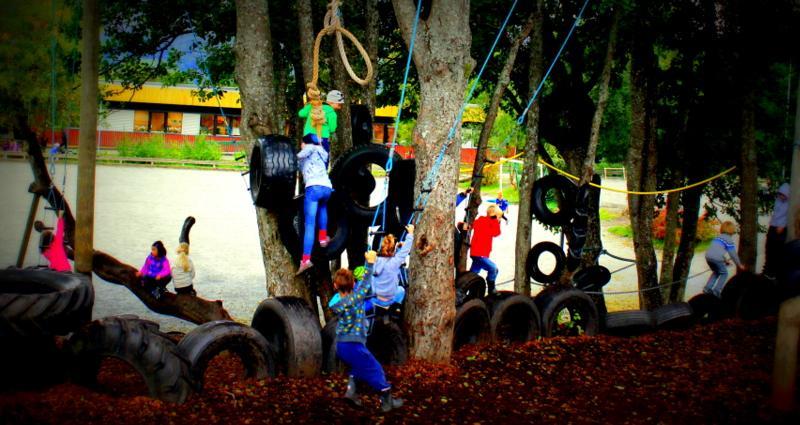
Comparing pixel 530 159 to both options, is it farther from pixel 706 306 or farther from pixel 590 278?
pixel 706 306

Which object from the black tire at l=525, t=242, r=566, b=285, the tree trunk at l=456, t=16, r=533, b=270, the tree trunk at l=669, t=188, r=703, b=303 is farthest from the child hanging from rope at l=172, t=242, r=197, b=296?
the tree trunk at l=669, t=188, r=703, b=303

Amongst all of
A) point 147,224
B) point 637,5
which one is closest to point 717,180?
point 637,5

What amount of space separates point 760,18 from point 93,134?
10751mm

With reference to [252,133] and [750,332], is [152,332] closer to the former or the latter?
[252,133]

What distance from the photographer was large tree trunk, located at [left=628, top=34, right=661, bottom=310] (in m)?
11.9

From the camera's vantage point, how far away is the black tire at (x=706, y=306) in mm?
10477

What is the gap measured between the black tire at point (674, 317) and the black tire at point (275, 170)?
222 inches

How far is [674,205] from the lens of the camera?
41.8 ft

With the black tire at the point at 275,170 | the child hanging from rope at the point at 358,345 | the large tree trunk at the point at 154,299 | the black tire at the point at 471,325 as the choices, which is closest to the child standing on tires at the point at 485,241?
the black tire at the point at 471,325

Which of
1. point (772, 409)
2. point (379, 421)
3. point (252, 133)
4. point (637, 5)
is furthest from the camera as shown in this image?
point (637, 5)

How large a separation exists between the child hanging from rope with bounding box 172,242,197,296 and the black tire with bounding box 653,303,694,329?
6.71m

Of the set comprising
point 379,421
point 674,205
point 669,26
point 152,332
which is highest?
point 669,26

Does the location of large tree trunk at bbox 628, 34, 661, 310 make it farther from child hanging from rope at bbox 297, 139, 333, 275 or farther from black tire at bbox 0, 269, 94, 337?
black tire at bbox 0, 269, 94, 337

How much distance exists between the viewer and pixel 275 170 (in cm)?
757
